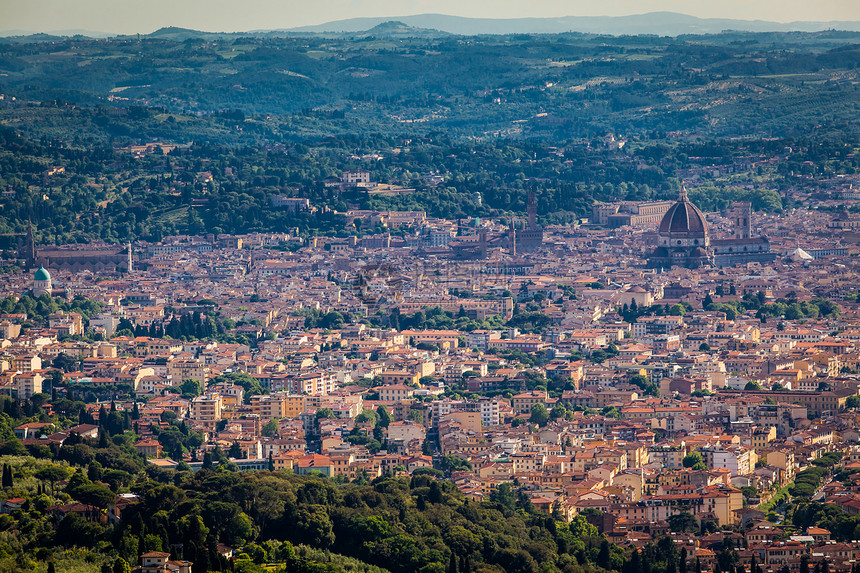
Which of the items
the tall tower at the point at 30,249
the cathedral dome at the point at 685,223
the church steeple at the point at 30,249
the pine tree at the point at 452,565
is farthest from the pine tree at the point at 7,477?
the cathedral dome at the point at 685,223

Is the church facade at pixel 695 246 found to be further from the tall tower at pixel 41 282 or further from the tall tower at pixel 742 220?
the tall tower at pixel 41 282

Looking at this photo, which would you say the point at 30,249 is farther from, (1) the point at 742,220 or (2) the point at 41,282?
(1) the point at 742,220

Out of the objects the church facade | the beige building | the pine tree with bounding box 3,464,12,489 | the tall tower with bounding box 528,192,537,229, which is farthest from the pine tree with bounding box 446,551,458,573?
the tall tower with bounding box 528,192,537,229

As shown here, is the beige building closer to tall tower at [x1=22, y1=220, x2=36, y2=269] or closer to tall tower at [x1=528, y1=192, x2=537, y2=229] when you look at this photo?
tall tower at [x1=22, y1=220, x2=36, y2=269]

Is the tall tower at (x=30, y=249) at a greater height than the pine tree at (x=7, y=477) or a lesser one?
lesser

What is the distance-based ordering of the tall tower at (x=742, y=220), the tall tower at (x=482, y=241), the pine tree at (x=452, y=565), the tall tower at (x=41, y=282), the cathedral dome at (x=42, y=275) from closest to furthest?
the pine tree at (x=452, y=565) < the tall tower at (x=41, y=282) < the cathedral dome at (x=42, y=275) < the tall tower at (x=482, y=241) < the tall tower at (x=742, y=220)
